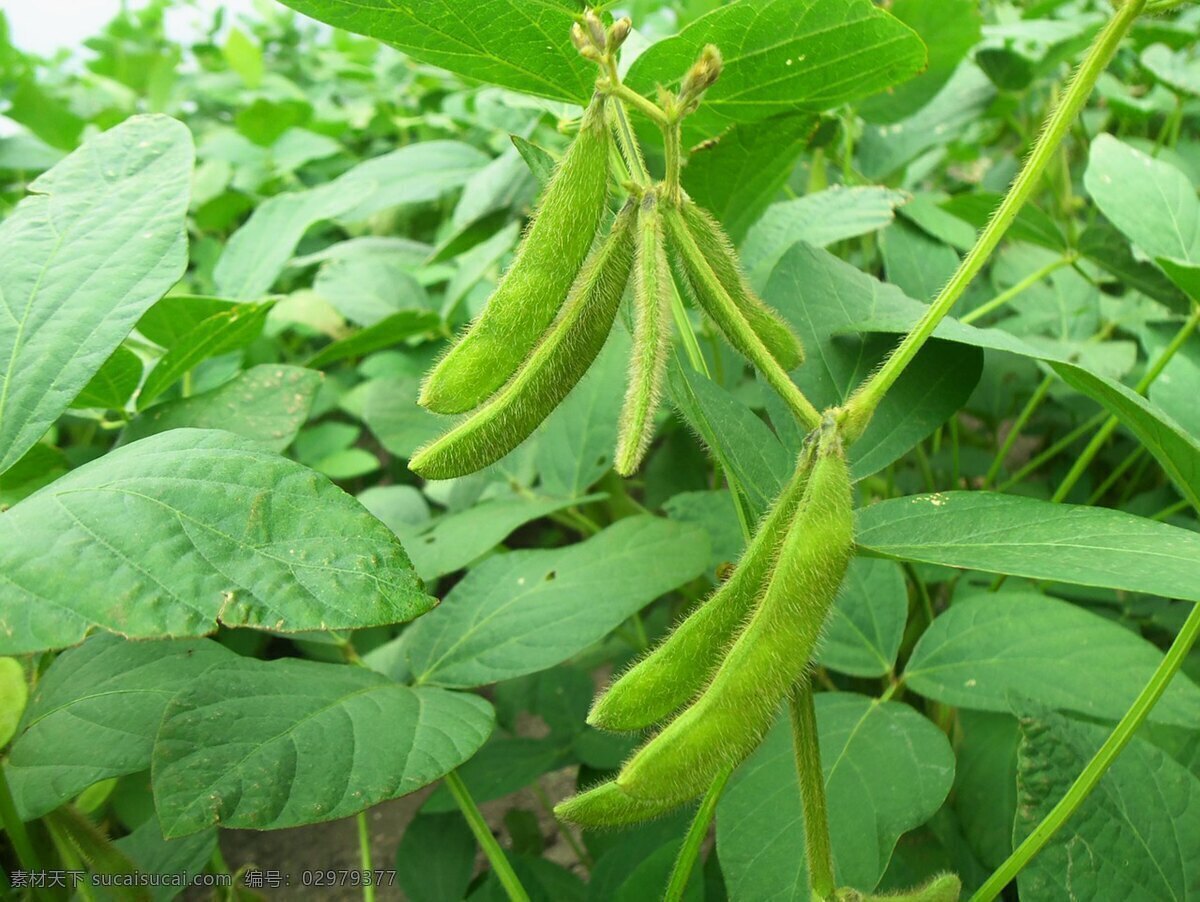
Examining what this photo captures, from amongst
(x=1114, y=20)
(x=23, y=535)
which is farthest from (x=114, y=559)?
(x=1114, y=20)

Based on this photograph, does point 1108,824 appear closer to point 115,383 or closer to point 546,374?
point 546,374

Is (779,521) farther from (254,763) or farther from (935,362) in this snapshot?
(254,763)

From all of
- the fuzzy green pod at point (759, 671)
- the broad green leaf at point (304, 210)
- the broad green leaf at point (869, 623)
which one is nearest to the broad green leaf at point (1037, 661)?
the broad green leaf at point (869, 623)

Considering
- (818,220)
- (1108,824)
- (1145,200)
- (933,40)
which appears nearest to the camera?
(1108,824)

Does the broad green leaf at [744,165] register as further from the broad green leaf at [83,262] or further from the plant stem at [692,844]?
the plant stem at [692,844]

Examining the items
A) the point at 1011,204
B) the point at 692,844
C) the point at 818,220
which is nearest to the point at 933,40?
the point at 818,220

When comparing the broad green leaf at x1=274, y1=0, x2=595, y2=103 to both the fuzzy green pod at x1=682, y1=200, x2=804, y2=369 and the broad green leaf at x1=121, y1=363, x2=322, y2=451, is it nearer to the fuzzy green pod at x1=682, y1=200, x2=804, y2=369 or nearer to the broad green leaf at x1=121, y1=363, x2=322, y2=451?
the fuzzy green pod at x1=682, y1=200, x2=804, y2=369
